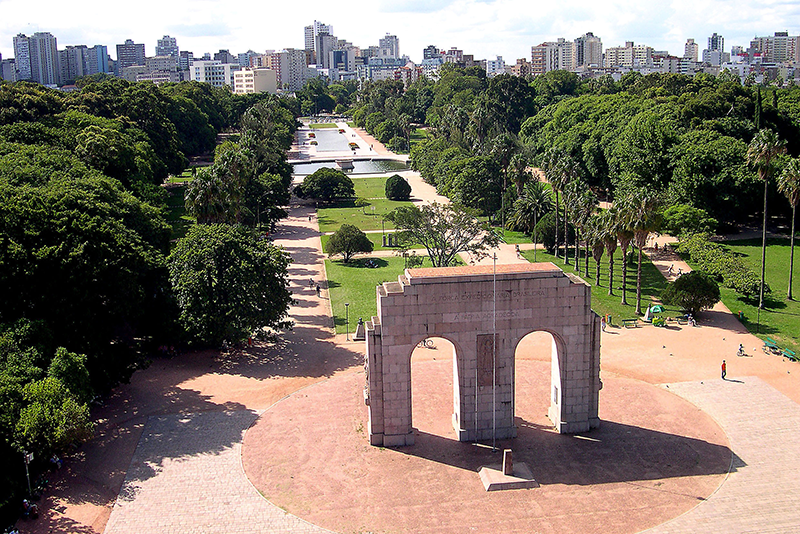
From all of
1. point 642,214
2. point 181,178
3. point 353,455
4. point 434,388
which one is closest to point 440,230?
point 642,214

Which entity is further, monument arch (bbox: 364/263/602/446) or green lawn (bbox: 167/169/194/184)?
green lawn (bbox: 167/169/194/184)

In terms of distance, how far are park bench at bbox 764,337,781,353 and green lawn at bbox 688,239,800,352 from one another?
1.83 feet

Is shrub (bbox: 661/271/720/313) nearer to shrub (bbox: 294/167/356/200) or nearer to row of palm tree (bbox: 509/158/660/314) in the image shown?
row of palm tree (bbox: 509/158/660/314)

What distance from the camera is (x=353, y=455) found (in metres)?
35.1

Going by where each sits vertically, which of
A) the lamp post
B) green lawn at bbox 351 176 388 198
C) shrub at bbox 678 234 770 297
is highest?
green lawn at bbox 351 176 388 198

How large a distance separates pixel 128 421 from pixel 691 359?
103ft

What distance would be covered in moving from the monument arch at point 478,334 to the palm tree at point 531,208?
1717 inches

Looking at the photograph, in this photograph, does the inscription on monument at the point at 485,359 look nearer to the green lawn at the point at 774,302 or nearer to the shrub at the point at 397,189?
the green lawn at the point at 774,302

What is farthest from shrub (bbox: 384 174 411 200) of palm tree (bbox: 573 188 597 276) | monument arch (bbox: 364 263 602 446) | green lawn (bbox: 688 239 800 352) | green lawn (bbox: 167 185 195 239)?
monument arch (bbox: 364 263 602 446)

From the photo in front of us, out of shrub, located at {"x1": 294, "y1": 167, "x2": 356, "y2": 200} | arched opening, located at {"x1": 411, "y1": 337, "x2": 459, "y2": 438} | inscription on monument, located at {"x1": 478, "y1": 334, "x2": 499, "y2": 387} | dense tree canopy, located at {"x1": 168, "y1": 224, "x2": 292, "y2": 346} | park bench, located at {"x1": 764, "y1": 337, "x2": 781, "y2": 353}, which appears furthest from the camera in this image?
shrub, located at {"x1": 294, "y1": 167, "x2": 356, "y2": 200}

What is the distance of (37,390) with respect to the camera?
106 ft

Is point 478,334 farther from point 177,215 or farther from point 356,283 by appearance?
point 177,215

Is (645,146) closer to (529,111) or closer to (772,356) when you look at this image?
(772,356)

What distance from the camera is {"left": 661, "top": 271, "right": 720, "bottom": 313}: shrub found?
Answer: 53.8 meters
